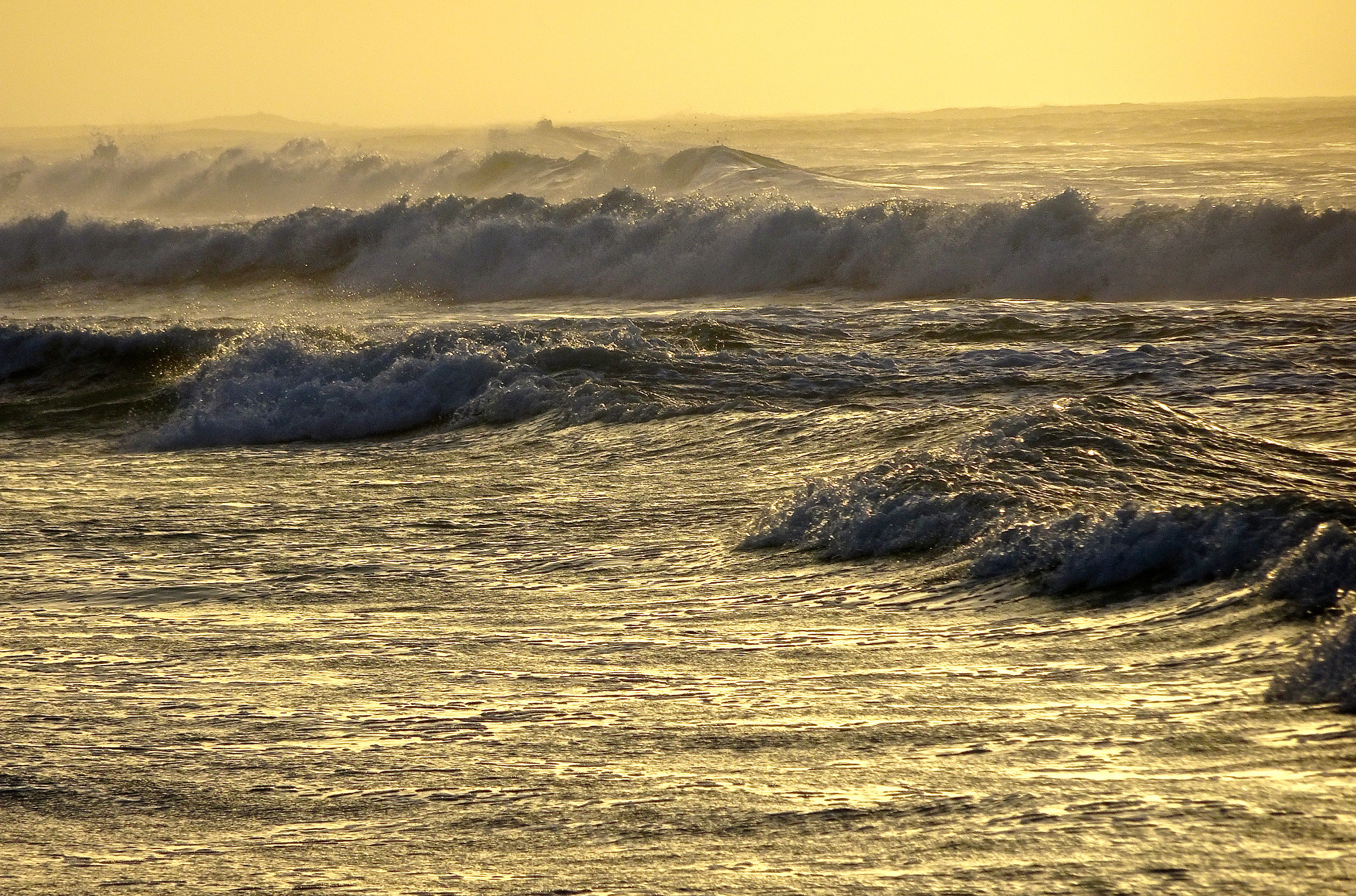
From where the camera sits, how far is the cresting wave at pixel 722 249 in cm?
1875

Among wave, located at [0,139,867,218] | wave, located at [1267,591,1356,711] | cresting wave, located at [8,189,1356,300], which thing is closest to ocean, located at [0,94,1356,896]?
wave, located at [1267,591,1356,711]

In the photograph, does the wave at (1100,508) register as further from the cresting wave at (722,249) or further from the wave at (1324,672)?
the cresting wave at (722,249)

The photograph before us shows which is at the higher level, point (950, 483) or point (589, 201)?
point (589, 201)

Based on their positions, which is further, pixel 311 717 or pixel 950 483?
pixel 950 483

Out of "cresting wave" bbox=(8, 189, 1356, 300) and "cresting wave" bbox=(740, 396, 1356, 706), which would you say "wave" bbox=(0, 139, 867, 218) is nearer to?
"cresting wave" bbox=(8, 189, 1356, 300)

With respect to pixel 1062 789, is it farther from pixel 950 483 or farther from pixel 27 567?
pixel 27 567

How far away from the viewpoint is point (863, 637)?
5012 millimetres

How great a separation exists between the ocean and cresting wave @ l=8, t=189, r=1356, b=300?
13.9ft

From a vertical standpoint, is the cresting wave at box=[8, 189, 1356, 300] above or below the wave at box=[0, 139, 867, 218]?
below

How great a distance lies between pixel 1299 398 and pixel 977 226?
11.4 meters

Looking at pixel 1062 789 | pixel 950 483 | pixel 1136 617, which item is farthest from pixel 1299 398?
pixel 1062 789

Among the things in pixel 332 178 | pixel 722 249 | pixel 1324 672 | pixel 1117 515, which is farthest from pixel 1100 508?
pixel 332 178

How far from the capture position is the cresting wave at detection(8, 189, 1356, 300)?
61.5 ft

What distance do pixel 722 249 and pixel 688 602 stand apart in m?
15.9
